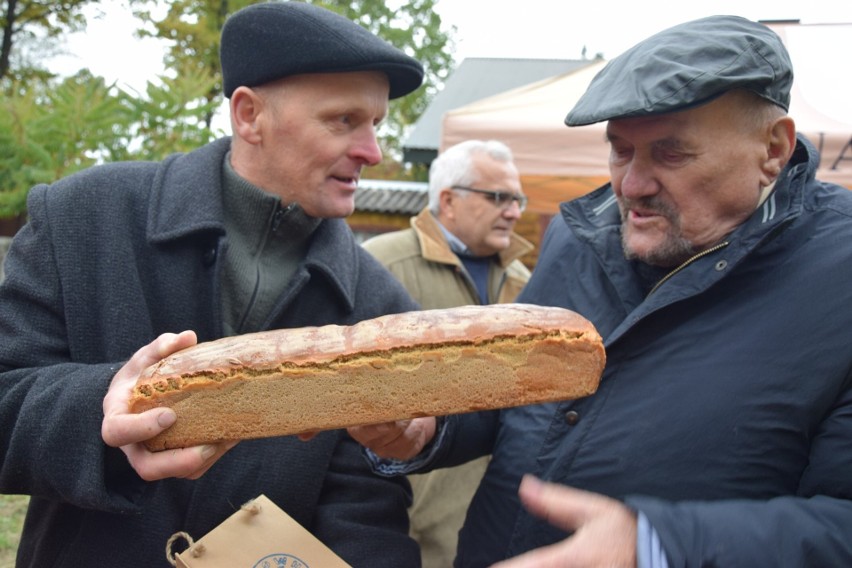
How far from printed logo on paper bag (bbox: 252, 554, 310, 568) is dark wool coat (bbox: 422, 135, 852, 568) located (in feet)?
1.69

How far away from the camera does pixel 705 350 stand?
Result: 57.2 inches

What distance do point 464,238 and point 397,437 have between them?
228 centimetres

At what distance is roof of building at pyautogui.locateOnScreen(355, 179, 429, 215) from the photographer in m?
13.1

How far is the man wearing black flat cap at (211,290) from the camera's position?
4.83 feet

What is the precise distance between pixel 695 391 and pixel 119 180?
1.45 meters

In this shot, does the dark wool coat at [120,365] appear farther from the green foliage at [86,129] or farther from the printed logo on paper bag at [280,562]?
the green foliage at [86,129]

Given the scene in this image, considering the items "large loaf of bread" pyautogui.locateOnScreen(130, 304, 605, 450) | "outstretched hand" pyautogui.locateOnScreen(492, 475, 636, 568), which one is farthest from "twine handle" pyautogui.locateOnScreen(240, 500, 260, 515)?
"outstretched hand" pyautogui.locateOnScreen(492, 475, 636, 568)

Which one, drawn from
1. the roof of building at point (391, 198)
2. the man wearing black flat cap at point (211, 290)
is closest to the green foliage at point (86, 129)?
the man wearing black flat cap at point (211, 290)

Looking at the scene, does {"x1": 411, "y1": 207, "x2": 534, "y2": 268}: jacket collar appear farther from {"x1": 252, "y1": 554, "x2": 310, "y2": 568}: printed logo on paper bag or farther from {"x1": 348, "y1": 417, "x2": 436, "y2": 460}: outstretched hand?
{"x1": 252, "y1": 554, "x2": 310, "y2": 568}: printed logo on paper bag

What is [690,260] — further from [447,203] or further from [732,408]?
[447,203]

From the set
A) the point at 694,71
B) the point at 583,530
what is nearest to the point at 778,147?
the point at 694,71

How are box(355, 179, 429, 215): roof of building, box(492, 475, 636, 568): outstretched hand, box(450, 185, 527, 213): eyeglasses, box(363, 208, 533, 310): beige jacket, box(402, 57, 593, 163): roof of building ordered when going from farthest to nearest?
box(355, 179, 429, 215): roof of building
box(402, 57, 593, 163): roof of building
box(450, 185, 527, 213): eyeglasses
box(363, 208, 533, 310): beige jacket
box(492, 475, 636, 568): outstretched hand

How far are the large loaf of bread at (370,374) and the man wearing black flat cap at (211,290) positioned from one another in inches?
3.2

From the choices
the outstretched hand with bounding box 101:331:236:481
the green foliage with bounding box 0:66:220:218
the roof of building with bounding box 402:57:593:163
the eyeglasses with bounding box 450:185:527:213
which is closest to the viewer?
the outstretched hand with bounding box 101:331:236:481
